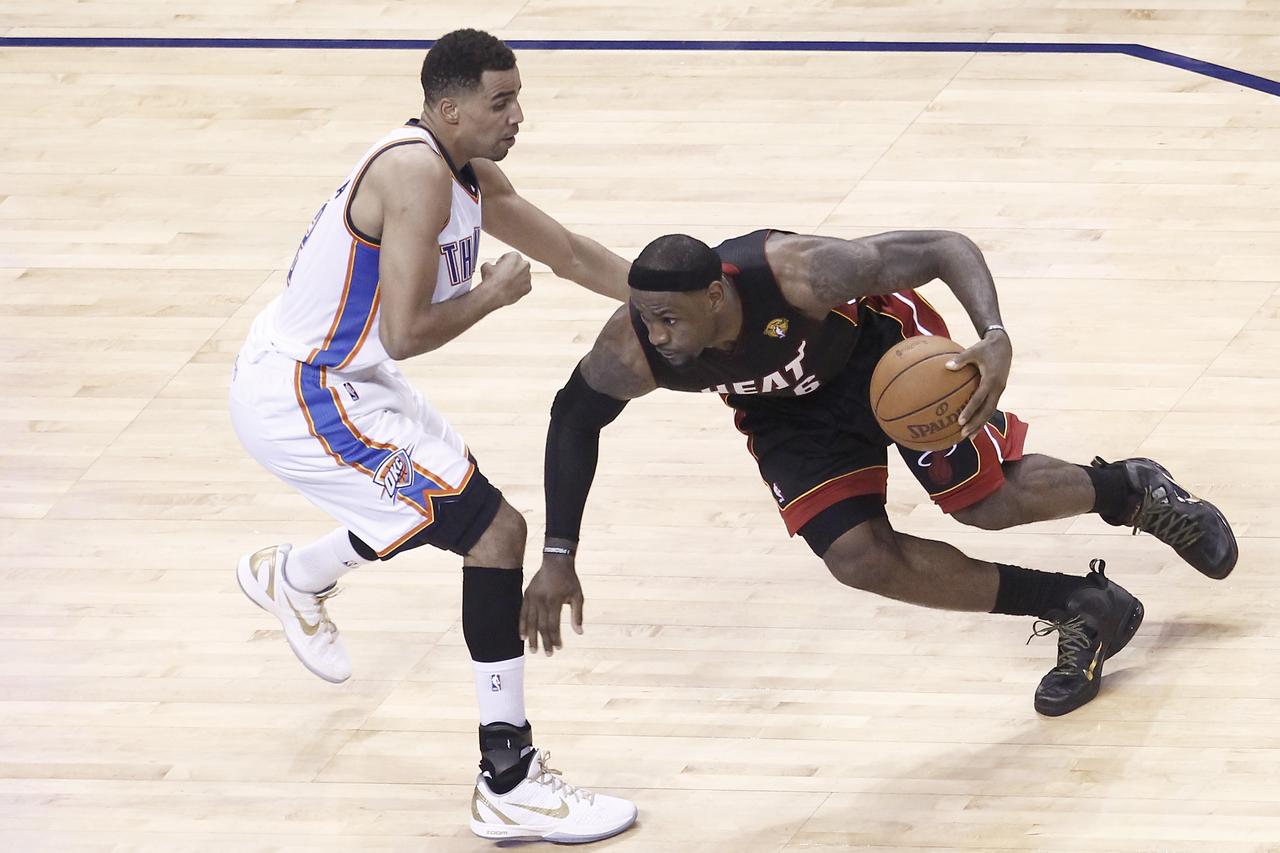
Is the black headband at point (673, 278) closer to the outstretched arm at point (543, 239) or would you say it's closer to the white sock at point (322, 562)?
the outstretched arm at point (543, 239)

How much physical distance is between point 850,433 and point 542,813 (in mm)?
1163

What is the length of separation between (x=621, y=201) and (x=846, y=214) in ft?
3.01

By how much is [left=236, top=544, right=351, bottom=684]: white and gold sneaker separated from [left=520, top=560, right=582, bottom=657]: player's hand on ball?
34.2 inches

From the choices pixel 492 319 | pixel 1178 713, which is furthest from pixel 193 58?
pixel 1178 713

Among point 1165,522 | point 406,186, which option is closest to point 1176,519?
point 1165,522

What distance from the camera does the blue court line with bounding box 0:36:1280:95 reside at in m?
8.62

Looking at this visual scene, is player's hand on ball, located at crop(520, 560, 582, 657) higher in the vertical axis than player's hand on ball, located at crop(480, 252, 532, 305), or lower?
lower

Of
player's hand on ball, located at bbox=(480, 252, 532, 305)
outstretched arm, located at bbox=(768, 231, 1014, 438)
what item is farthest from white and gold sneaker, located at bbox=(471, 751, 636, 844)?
outstretched arm, located at bbox=(768, 231, 1014, 438)

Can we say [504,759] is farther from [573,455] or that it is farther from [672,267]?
[672,267]

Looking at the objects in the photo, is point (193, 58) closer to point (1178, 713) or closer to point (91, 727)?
point (91, 727)

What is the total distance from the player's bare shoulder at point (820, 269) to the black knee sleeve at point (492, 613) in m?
0.92

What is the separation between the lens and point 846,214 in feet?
24.9

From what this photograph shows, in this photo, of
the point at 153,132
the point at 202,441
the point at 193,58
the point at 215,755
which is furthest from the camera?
the point at 193,58

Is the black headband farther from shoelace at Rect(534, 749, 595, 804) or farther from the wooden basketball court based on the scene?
the wooden basketball court
